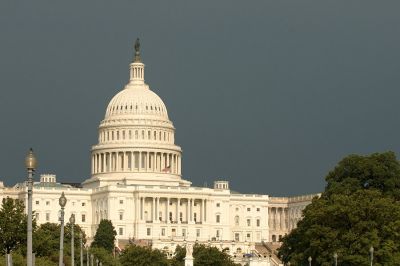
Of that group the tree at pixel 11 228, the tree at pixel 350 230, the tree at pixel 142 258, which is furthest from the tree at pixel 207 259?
the tree at pixel 11 228

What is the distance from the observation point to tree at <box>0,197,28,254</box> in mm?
101688

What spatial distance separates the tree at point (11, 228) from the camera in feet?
334

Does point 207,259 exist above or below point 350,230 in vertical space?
above

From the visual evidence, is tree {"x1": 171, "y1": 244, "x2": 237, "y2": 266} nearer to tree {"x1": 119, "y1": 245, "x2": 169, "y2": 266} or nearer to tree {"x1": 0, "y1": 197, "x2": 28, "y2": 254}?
tree {"x1": 119, "y1": 245, "x2": 169, "y2": 266}

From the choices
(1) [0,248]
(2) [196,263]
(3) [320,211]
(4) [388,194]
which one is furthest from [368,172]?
(1) [0,248]

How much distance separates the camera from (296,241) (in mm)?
140500

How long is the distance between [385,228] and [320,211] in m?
6.34

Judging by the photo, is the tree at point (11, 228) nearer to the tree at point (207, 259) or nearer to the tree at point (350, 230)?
the tree at point (350, 230)

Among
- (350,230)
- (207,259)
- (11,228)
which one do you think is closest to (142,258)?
(207,259)

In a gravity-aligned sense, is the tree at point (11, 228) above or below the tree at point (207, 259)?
below

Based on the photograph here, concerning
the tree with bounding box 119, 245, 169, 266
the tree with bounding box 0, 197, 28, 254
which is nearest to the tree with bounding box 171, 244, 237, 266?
the tree with bounding box 119, 245, 169, 266

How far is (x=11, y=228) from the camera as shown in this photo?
10194 centimetres

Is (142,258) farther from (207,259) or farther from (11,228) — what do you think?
(11,228)

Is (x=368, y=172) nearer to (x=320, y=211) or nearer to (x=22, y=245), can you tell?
(x=320, y=211)
